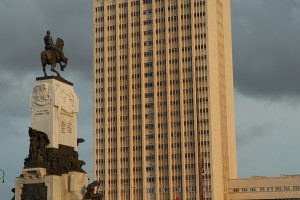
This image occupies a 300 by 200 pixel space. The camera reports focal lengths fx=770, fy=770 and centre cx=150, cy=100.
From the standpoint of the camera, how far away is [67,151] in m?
63.7

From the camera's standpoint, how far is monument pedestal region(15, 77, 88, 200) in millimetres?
61062

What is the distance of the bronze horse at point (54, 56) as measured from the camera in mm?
65062

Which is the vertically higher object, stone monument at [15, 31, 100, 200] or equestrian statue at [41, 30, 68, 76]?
equestrian statue at [41, 30, 68, 76]

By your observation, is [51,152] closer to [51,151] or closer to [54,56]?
[51,151]

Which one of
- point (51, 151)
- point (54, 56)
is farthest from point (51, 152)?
point (54, 56)

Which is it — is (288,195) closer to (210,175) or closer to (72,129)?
(210,175)

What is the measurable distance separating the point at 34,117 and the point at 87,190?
7509 millimetres

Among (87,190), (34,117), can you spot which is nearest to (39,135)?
(34,117)

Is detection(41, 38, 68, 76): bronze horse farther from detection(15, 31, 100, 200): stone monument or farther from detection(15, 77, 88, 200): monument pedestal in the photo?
detection(15, 77, 88, 200): monument pedestal

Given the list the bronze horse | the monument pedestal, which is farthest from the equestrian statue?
the monument pedestal

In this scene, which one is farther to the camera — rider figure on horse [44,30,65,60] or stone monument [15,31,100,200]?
Result: rider figure on horse [44,30,65,60]

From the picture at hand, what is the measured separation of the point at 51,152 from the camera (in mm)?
61875

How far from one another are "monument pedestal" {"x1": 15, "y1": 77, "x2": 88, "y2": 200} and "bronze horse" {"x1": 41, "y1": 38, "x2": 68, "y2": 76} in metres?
1.57

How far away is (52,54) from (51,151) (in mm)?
8741
